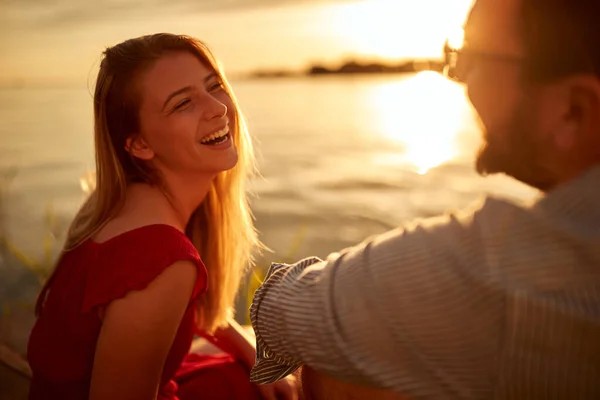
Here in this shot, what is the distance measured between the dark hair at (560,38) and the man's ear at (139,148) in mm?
1369

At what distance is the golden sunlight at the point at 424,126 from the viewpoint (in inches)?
421

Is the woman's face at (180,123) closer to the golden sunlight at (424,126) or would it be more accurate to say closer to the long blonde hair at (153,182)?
the long blonde hair at (153,182)

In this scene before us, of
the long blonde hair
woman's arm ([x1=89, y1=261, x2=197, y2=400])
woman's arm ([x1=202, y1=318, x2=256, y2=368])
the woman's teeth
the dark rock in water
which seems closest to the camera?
woman's arm ([x1=89, y1=261, x2=197, y2=400])

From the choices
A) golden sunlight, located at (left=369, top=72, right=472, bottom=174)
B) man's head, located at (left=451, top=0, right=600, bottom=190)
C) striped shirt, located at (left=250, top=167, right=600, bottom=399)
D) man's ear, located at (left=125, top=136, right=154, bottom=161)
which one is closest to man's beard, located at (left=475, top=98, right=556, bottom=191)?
man's head, located at (left=451, top=0, right=600, bottom=190)

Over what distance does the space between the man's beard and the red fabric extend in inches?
36.0

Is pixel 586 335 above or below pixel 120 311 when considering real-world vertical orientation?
above

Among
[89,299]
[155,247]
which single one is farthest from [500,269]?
[89,299]

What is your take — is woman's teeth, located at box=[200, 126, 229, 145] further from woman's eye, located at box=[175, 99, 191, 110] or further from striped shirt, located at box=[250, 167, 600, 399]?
striped shirt, located at box=[250, 167, 600, 399]

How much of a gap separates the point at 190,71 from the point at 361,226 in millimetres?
4919

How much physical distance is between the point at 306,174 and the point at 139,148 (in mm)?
7119

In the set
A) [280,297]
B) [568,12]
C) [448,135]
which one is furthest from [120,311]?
[448,135]

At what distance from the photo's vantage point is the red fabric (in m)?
1.81

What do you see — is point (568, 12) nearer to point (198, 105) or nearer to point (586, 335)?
point (586, 335)

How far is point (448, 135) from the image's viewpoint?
42.9 feet
